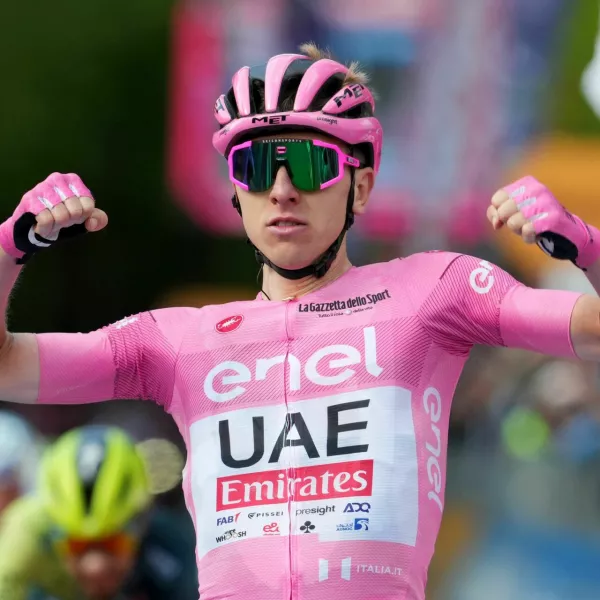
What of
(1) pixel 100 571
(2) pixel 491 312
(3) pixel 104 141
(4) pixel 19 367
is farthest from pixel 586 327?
(3) pixel 104 141

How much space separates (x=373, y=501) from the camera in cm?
358

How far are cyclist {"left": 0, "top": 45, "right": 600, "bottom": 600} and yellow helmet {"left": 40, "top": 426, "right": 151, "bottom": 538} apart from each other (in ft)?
7.38

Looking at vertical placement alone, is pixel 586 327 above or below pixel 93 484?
below

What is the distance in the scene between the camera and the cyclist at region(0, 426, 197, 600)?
19.4ft

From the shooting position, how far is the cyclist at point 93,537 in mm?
5918

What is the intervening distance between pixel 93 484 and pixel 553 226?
363 cm

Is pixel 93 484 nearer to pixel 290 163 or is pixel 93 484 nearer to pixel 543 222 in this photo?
pixel 290 163

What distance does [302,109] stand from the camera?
3.96 meters

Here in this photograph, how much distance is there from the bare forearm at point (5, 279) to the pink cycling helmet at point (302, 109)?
76 centimetres

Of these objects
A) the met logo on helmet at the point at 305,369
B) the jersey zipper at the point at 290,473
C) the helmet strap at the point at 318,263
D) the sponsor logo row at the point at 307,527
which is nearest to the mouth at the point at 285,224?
the helmet strap at the point at 318,263

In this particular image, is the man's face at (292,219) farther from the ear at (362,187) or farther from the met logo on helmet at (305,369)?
the met logo on helmet at (305,369)

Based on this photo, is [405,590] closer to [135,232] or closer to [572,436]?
[572,436]

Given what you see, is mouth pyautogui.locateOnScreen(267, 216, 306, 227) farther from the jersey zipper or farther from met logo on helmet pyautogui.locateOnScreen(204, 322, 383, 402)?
met logo on helmet pyautogui.locateOnScreen(204, 322, 383, 402)

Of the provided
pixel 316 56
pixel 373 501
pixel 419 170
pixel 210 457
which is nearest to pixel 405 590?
pixel 373 501
